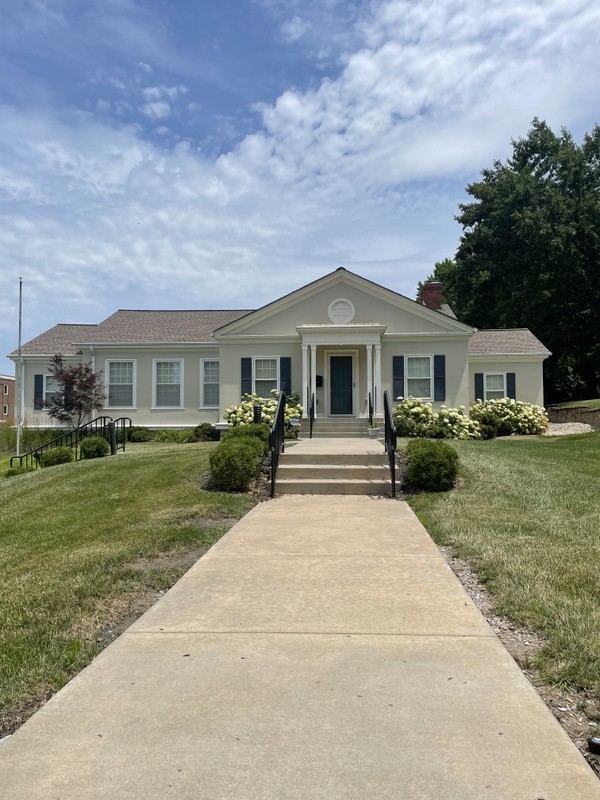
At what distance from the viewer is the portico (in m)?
20.1

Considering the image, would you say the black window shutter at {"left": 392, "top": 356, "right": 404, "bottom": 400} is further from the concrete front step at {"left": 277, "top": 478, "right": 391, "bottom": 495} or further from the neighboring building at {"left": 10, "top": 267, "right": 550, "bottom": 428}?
the concrete front step at {"left": 277, "top": 478, "right": 391, "bottom": 495}

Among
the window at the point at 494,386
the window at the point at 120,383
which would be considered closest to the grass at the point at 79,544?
the window at the point at 120,383

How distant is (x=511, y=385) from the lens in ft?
74.6

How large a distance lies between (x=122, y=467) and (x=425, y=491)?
576 centimetres

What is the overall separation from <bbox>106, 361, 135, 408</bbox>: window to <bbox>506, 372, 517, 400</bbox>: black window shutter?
13.9 metres

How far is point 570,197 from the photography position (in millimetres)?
34844

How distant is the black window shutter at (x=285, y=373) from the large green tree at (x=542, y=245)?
18.8 meters

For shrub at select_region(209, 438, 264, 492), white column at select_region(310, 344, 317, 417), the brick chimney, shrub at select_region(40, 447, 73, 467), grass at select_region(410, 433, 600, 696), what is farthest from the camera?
the brick chimney

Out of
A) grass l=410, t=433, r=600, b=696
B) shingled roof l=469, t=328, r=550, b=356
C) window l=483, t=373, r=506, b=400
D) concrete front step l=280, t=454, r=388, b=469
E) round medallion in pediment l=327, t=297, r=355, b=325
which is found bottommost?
grass l=410, t=433, r=600, b=696

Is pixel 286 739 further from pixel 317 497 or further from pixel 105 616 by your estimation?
pixel 317 497

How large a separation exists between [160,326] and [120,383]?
3013 mm

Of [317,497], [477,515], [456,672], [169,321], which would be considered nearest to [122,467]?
[317,497]

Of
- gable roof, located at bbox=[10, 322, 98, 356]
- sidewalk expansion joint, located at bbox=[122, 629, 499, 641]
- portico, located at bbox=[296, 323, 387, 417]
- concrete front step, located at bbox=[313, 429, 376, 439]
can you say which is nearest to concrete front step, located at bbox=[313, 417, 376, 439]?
concrete front step, located at bbox=[313, 429, 376, 439]

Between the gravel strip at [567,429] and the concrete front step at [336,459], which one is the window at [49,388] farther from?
the gravel strip at [567,429]
